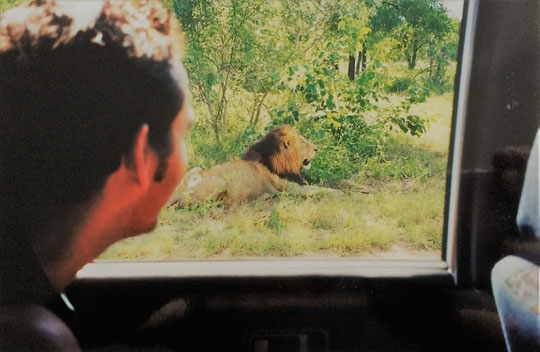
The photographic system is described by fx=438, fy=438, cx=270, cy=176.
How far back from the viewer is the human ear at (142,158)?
50.8 inches

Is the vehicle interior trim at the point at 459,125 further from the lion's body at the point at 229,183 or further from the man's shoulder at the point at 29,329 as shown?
the man's shoulder at the point at 29,329

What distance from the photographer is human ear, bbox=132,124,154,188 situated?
1291 mm

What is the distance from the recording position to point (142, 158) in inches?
51.3

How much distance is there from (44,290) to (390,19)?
1393 millimetres

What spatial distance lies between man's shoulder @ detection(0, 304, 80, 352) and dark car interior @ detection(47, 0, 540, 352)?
0.05 metres

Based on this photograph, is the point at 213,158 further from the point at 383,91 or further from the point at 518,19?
the point at 518,19

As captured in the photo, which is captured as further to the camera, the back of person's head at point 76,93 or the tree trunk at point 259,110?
the tree trunk at point 259,110

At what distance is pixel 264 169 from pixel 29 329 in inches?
35.5

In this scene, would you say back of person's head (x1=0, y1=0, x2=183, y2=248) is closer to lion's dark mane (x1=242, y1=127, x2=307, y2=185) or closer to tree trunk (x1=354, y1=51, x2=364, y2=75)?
lion's dark mane (x1=242, y1=127, x2=307, y2=185)

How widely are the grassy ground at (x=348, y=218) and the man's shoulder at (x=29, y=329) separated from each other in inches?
11.8

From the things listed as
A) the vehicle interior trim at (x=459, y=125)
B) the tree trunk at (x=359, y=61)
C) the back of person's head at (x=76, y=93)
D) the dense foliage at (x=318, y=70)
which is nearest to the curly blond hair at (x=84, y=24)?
the back of person's head at (x=76, y=93)

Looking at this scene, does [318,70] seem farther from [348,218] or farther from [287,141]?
[348,218]

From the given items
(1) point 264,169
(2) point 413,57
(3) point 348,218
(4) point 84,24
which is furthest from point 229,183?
(2) point 413,57

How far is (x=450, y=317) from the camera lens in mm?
1554
